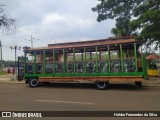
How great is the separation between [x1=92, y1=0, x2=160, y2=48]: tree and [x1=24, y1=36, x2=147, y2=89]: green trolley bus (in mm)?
3484

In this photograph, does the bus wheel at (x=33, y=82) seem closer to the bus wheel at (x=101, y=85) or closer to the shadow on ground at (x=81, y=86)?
the shadow on ground at (x=81, y=86)

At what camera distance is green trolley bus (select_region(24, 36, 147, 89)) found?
16.5 m

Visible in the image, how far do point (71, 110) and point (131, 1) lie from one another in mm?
17846

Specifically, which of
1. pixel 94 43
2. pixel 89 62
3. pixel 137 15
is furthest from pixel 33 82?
pixel 137 15

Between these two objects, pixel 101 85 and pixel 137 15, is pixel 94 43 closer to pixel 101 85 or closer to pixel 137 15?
pixel 101 85

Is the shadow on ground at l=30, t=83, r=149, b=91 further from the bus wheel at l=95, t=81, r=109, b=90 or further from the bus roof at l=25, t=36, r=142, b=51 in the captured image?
the bus roof at l=25, t=36, r=142, b=51

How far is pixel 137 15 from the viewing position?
22422mm

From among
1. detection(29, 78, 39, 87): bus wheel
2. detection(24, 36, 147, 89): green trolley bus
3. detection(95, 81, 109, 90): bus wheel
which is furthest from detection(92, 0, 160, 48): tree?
detection(29, 78, 39, 87): bus wheel

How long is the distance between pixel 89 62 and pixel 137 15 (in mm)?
7428

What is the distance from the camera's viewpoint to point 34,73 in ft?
63.1

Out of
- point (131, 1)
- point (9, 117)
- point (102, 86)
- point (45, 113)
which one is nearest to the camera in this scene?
point (9, 117)

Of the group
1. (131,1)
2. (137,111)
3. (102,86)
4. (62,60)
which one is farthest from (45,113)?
(131,1)

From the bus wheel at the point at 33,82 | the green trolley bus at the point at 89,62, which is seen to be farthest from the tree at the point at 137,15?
the bus wheel at the point at 33,82

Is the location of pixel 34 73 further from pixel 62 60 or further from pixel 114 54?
pixel 114 54
